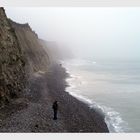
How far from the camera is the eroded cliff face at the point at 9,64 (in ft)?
40.5

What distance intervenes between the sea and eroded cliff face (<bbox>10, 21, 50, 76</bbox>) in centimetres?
96

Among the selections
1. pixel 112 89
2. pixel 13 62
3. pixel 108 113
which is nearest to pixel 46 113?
pixel 112 89

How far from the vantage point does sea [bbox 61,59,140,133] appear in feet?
38.1

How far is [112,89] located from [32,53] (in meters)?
5.27

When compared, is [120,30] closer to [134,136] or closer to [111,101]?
[111,101]

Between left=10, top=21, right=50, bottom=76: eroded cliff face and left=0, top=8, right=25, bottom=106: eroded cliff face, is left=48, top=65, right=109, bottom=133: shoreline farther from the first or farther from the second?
left=10, top=21, right=50, bottom=76: eroded cliff face

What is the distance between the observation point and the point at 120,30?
455 inches

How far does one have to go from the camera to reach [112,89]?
11.6 meters

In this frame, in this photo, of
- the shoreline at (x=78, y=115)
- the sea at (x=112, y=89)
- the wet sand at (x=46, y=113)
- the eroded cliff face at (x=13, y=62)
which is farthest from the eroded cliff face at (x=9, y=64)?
the sea at (x=112, y=89)

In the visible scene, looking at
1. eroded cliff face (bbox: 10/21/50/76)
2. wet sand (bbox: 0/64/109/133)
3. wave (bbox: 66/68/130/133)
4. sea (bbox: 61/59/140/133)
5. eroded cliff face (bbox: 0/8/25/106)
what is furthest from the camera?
eroded cliff face (bbox: 10/21/50/76)

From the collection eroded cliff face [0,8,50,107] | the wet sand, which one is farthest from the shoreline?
eroded cliff face [0,8,50,107]

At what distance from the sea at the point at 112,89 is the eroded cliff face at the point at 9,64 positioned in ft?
4.97

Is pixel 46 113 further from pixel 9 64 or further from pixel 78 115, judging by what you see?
pixel 9 64

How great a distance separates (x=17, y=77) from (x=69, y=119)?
2199 millimetres
